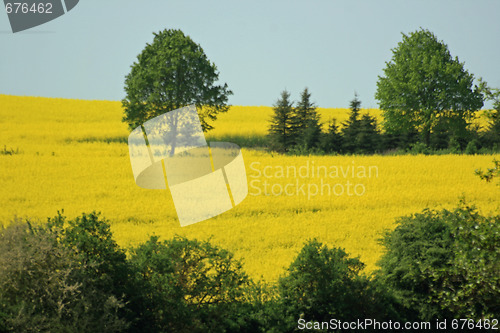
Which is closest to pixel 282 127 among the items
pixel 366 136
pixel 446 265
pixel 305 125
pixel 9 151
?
pixel 305 125

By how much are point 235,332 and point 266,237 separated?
9002 mm

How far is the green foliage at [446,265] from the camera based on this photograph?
531 inches

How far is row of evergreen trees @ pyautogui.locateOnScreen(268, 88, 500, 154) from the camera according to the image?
49.3 metres

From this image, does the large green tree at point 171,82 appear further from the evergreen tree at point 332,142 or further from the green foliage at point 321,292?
the green foliage at point 321,292

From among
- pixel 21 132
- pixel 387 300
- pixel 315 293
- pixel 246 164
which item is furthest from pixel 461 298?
pixel 21 132

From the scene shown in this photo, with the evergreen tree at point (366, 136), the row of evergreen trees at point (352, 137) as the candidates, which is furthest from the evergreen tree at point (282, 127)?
the evergreen tree at point (366, 136)

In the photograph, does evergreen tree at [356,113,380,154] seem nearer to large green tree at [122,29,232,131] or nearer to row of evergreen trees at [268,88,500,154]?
row of evergreen trees at [268,88,500,154]

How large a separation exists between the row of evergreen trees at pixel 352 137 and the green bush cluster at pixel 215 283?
31674 millimetres

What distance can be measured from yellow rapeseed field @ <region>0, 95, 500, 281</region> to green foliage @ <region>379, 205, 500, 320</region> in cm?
127

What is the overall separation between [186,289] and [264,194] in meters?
17.7

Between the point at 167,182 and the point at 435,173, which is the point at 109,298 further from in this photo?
the point at 435,173

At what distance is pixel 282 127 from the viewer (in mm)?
52156

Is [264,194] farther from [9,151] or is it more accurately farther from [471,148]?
[471,148]

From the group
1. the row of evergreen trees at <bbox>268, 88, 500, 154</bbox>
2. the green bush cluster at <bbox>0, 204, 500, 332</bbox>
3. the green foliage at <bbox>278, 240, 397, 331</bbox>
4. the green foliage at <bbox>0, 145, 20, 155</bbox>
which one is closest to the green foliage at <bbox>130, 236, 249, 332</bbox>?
the green bush cluster at <bbox>0, 204, 500, 332</bbox>
